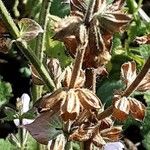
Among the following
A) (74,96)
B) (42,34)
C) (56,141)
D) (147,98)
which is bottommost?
(147,98)

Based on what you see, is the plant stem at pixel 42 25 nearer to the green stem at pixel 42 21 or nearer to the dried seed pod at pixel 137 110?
Answer: the green stem at pixel 42 21

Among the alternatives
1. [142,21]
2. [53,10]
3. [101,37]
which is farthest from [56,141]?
[142,21]

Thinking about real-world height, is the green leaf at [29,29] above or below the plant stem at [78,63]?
above

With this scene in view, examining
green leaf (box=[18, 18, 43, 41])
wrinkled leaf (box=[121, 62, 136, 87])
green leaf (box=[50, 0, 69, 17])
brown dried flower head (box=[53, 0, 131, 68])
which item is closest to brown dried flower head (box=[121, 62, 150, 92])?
wrinkled leaf (box=[121, 62, 136, 87])

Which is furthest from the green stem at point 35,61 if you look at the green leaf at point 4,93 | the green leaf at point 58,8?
the green leaf at point 58,8

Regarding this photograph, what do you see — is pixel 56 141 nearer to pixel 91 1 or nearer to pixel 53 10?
pixel 91 1

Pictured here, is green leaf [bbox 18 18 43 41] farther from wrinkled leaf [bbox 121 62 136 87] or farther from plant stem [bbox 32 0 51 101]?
wrinkled leaf [bbox 121 62 136 87]
